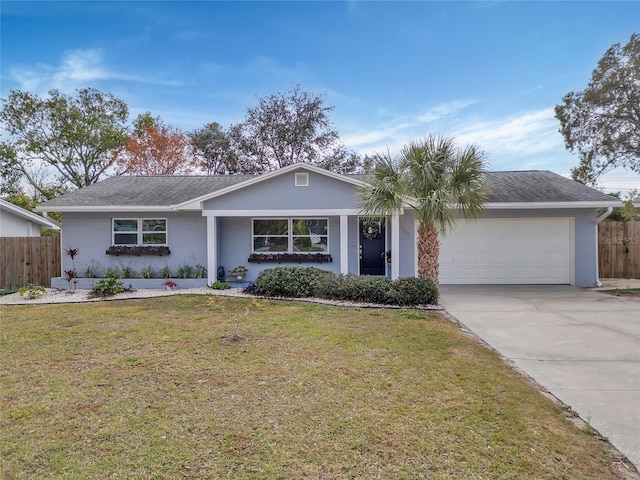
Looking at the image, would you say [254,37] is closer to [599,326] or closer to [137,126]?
[599,326]

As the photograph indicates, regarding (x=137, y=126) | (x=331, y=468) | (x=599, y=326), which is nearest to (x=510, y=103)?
(x=599, y=326)

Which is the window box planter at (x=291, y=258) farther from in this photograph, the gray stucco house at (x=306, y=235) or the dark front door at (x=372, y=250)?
the dark front door at (x=372, y=250)

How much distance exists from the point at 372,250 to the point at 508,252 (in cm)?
465

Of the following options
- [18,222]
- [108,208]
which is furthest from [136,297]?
[18,222]

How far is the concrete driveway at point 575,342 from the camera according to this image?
352 cm

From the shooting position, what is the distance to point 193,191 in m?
13.6

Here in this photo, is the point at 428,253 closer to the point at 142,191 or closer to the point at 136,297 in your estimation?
the point at 136,297

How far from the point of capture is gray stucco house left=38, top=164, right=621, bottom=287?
1146cm

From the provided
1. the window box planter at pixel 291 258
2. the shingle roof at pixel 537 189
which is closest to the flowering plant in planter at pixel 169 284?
the window box planter at pixel 291 258

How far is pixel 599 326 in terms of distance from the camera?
665 centimetres

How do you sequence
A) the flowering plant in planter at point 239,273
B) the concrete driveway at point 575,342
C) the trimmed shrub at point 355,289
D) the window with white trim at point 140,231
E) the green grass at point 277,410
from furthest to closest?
the window with white trim at point 140,231, the flowering plant in planter at point 239,273, the trimmed shrub at point 355,289, the concrete driveway at point 575,342, the green grass at point 277,410

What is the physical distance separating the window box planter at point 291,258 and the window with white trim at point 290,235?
0.24 metres

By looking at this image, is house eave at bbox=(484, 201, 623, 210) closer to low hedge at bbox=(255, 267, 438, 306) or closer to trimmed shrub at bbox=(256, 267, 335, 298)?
low hedge at bbox=(255, 267, 438, 306)

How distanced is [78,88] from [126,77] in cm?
1481
